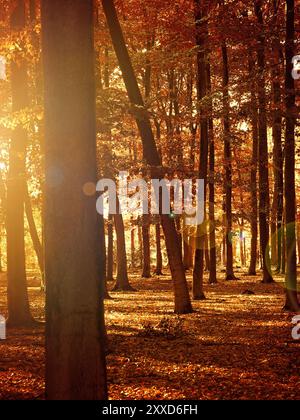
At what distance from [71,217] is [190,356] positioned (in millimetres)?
6064

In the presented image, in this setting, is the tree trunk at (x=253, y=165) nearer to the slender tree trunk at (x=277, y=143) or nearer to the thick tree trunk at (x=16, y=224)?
the slender tree trunk at (x=277, y=143)

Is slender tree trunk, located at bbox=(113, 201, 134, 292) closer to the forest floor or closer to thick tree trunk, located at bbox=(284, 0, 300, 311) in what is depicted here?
the forest floor

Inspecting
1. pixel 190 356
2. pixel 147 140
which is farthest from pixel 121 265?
pixel 190 356

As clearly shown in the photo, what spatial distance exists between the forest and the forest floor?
0.04 meters

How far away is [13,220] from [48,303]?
9332 mm

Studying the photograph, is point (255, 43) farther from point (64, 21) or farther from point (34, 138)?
point (64, 21)

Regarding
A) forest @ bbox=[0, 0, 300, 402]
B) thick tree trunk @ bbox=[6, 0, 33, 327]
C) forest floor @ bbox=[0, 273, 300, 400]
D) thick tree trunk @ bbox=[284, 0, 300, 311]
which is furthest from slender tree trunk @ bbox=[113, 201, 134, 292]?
thick tree trunk @ bbox=[6, 0, 33, 327]

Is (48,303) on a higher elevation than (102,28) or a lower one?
lower

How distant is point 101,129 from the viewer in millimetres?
17219

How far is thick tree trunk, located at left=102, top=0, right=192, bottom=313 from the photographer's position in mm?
13766

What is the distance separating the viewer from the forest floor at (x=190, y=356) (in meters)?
7.43

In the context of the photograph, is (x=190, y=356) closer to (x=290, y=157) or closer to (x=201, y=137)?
(x=290, y=157)

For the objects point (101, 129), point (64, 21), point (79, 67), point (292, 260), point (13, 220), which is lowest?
point (292, 260)

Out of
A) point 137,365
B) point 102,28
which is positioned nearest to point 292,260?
point 137,365
